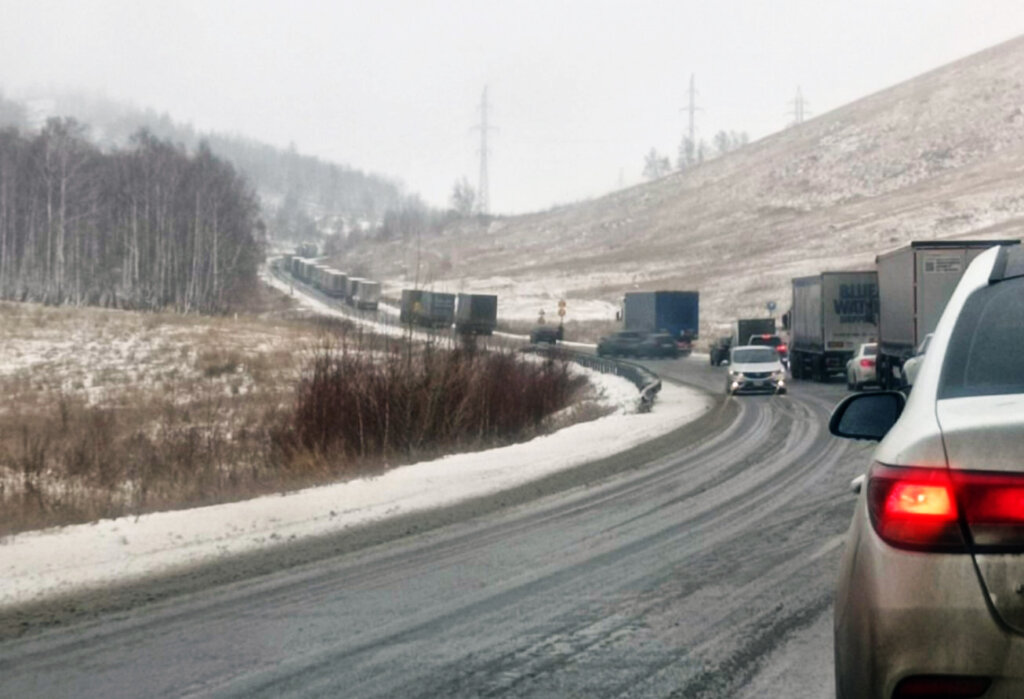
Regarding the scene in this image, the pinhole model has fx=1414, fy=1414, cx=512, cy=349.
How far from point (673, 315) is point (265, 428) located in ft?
180

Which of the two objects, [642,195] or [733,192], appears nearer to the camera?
[733,192]

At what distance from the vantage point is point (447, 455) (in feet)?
71.6

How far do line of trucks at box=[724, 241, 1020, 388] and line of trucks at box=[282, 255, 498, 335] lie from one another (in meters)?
9.43

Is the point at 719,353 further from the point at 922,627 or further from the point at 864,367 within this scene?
the point at 922,627

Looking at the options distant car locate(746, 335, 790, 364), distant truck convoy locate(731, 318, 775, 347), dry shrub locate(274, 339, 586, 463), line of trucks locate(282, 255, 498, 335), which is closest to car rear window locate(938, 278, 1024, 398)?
line of trucks locate(282, 255, 498, 335)

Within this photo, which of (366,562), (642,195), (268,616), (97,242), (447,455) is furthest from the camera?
(642,195)

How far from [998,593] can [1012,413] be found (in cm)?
→ 54

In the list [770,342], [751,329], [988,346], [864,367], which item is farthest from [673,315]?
[988,346]

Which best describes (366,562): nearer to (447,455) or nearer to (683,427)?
(447,455)

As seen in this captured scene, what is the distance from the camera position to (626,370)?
152 ft

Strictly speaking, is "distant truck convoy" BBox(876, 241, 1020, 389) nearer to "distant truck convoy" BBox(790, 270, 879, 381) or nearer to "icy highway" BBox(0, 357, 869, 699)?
"distant truck convoy" BBox(790, 270, 879, 381)

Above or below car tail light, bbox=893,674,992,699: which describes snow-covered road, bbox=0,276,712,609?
below

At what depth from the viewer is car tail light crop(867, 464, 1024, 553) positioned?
3809 millimetres

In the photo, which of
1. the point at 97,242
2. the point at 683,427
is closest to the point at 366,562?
the point at 683,427
